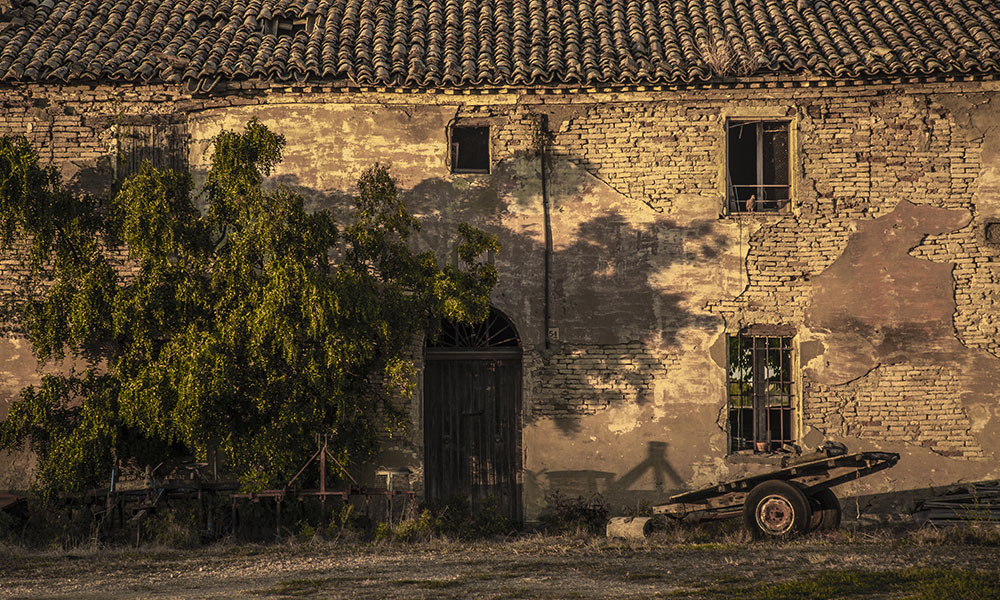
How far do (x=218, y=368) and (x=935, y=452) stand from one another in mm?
8904

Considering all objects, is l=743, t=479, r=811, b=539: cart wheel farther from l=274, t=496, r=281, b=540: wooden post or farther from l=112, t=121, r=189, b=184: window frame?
l=112, t=121, r=189, b=184: window frame

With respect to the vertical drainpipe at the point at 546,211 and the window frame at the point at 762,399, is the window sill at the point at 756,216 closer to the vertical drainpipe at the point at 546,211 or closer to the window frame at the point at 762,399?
the window frame at the point at 762,399

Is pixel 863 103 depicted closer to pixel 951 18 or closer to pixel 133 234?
pixel 951 18

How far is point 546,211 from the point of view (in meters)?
13.2

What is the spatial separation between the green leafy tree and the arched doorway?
4.04 feet

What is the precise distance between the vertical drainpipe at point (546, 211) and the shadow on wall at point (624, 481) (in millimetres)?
1709

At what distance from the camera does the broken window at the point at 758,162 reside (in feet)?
44.2

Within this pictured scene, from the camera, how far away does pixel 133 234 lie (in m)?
11.4

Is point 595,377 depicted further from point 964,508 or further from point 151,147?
point 151,147

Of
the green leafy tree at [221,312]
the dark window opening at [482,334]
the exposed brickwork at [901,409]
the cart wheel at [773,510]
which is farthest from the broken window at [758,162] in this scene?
the cart wheel at [773,510]

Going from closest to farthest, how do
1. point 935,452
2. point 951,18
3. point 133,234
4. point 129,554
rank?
point 129,554
point 133,234
point 935,452
point 951,18

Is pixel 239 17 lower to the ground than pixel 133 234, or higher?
higher

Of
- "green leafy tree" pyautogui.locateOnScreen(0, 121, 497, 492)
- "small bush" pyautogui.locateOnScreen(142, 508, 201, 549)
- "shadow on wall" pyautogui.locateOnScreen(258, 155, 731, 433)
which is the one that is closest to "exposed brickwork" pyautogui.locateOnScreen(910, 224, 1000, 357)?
"shadow on wall" pyautogui.locateOnScreen(258, 155, 731, 433)

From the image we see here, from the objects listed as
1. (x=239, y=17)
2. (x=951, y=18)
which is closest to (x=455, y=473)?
(x=239, y=17)
